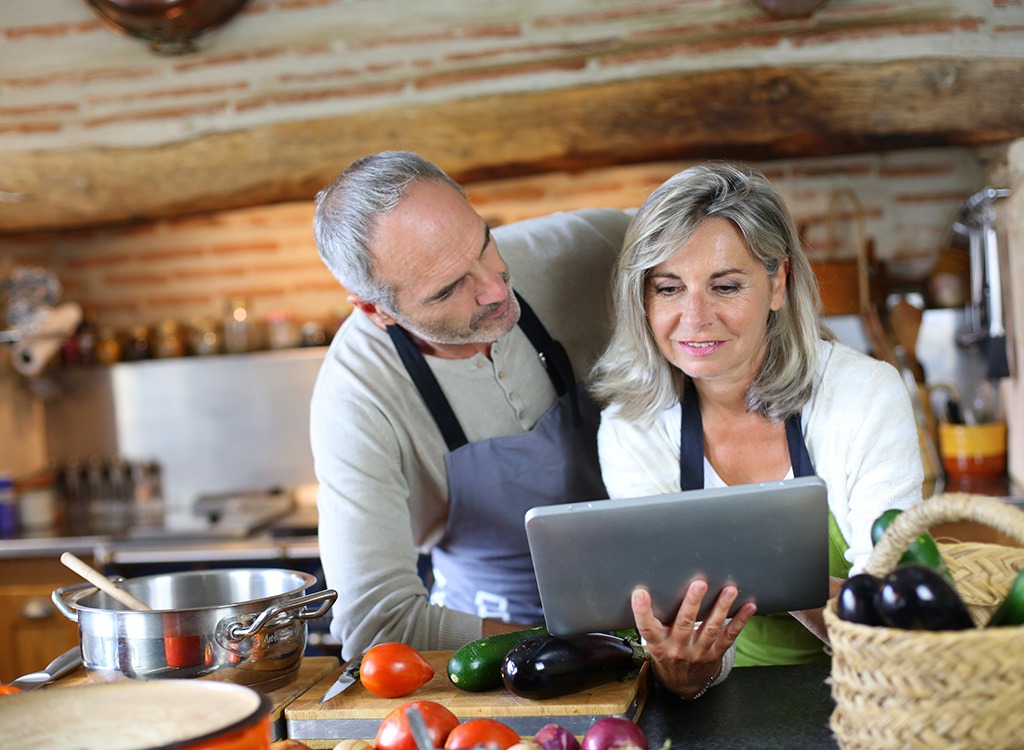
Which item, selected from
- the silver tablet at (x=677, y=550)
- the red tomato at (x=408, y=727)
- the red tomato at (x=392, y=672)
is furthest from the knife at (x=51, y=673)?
the silver tablet at (x=677, y=550)

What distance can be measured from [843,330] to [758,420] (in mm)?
2104

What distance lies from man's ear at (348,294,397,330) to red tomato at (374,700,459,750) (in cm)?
104

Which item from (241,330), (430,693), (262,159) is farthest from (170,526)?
(430,693)

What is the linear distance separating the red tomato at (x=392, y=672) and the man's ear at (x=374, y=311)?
87cm

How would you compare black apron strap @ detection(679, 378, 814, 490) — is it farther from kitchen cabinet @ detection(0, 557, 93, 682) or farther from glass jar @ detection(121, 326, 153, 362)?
glass jar @ detection(121, 326, 153, 362)

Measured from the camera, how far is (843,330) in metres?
3.99

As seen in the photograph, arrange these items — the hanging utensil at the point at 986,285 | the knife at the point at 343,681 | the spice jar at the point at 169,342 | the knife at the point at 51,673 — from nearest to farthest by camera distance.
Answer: the knife at the point at 343,681
the knife at the point at 51,673
the hanging utensil at the point at 986,285
the spice jar at the point at 169,342

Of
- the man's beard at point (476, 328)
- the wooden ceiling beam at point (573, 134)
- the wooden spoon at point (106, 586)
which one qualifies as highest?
the wooden ceiling beam at point (573, 134)

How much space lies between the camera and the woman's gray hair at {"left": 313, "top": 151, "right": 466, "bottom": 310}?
6.70ft

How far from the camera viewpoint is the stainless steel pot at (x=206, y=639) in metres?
1.40

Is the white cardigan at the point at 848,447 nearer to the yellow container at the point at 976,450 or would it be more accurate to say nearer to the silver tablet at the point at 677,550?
the silver tablet at the point at 677,550

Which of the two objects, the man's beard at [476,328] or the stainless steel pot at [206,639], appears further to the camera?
the man's beard at [476,328]

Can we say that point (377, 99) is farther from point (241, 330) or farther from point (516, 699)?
point (516, 699)

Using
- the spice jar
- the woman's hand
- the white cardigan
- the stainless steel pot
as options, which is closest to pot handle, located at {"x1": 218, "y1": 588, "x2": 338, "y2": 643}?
the stainless steel pot
